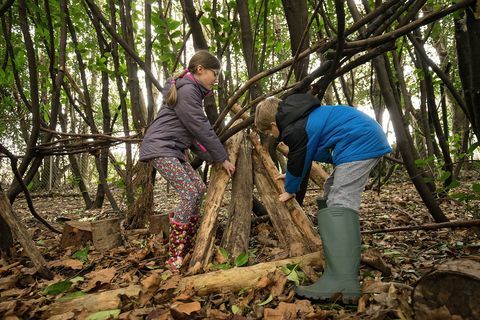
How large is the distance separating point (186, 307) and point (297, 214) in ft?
3.73

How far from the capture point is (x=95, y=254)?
3.06 metres

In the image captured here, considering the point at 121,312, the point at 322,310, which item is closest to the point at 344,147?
the point at 322,310

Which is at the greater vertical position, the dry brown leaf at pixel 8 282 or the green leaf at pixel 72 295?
the dry brown leaf at pixel 8 282

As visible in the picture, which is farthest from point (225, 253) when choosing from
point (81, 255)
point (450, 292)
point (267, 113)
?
point (450, 292)

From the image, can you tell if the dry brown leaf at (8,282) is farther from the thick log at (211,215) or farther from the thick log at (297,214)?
the thick log at (297,214)

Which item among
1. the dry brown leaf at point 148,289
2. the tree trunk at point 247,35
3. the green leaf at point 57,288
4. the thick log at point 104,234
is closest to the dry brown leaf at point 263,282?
the dry brown leaf at point 148,289

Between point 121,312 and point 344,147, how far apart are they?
1583mm

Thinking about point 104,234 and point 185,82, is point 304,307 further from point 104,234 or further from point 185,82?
point 104,234

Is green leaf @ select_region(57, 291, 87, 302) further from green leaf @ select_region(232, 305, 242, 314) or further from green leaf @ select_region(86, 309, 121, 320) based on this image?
green leaf @ select_region(232, 305, 242, 314)

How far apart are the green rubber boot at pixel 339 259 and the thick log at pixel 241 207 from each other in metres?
0.78

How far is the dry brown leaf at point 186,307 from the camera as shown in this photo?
1701 millimetres

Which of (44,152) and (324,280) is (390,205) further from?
(44,152)

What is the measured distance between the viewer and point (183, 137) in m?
2.74

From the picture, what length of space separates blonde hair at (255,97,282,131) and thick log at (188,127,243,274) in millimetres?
558
